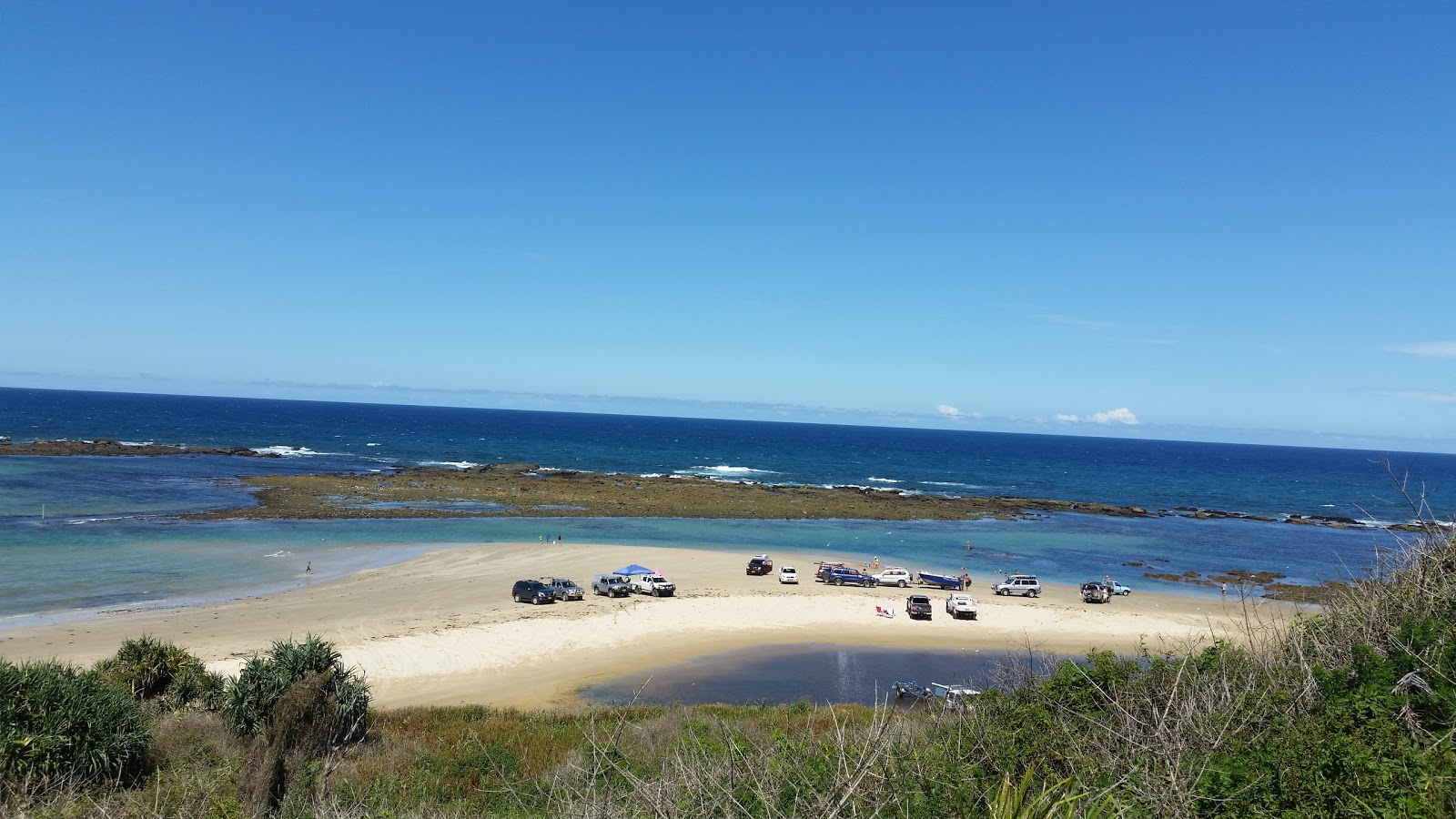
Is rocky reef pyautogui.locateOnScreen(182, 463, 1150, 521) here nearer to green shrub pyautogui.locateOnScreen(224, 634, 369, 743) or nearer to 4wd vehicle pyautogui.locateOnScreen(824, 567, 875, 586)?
4wd vehicle pyautogui.locateOnScreen(824, 567, 875, 586)

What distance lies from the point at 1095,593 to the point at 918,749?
36177 millimetres

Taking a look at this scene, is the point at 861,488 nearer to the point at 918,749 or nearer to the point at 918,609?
the point at 918,609

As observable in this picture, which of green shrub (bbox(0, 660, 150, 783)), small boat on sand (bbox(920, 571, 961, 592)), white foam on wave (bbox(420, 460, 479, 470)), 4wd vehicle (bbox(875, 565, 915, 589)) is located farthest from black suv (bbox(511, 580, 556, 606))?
white foam on wave (bbox(420, 460, 479, 470))

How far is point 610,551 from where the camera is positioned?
50031 millimetres

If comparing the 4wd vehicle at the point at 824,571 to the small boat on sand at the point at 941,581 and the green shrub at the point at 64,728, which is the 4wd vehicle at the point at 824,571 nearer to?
the small boat on sand at the point at 941,581

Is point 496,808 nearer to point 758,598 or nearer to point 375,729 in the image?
point 375,729

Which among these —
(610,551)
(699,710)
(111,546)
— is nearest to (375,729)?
(699,710)

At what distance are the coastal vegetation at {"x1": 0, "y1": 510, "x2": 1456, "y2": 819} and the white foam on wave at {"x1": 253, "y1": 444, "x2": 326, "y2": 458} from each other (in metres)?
94.5

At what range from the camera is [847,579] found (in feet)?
143

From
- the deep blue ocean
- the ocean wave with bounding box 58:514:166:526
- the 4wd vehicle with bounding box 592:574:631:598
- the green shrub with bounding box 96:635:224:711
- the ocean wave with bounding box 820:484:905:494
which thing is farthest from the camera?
the ocean wave with bounding box 820:484:905:494

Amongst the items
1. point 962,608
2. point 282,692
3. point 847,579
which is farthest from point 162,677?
point 847,579

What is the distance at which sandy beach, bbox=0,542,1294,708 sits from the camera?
25.6 meters

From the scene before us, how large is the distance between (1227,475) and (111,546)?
15357 centimetres

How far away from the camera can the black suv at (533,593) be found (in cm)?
3562
